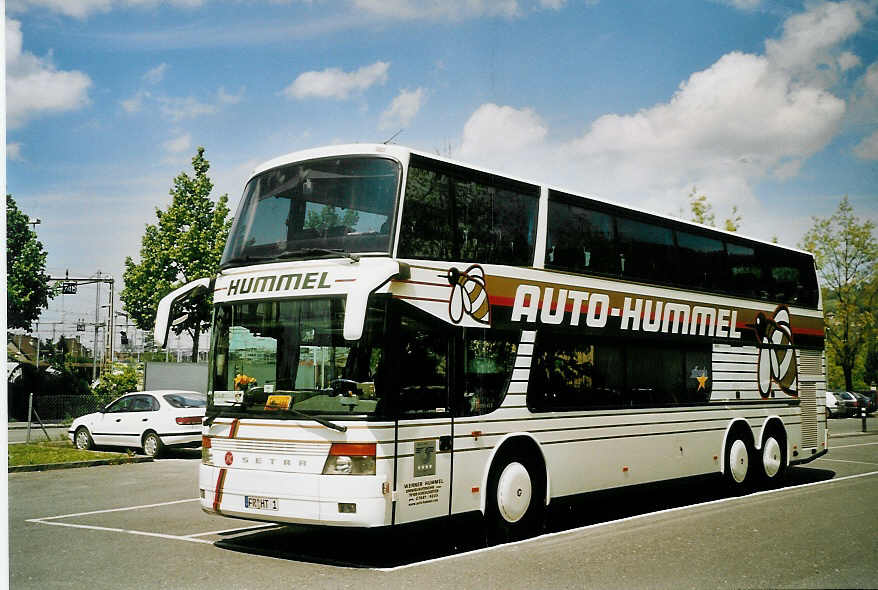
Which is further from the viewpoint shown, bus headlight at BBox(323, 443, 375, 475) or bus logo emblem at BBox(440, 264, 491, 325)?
bus logo emblem at BBox(440, 264, 491, 325)

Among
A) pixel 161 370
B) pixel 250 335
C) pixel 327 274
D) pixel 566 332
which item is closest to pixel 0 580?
pixel 250 335

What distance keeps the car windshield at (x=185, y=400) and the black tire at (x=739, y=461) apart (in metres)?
12.6

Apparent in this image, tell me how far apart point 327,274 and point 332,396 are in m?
1.23

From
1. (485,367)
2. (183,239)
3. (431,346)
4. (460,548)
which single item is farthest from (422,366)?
(183,239)

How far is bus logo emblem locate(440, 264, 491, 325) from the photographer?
31.0 feet

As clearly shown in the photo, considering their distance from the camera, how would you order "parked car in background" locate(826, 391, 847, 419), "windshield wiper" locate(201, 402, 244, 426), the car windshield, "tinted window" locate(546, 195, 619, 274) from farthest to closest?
"parked car in background" locate(826, 391, 847, 419)
the car windshield
"tinted window" locate(546, 195, 619, 274)
"windshield wiper" locate(201, 402, 244, 426)

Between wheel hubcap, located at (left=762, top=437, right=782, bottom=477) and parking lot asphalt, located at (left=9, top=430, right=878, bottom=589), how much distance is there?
0.98 m

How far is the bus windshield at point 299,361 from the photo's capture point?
8453mm

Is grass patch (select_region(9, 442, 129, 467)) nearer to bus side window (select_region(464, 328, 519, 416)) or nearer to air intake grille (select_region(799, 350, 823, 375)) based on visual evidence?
bus side window (select_region(464, 328, 519, 416))

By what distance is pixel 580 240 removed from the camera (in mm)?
11508

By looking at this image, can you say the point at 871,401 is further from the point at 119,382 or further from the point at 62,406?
the point at 62,406

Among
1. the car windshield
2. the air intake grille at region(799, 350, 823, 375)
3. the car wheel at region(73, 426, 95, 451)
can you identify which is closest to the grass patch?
the car wheel at region(73, 426, 95, 451)

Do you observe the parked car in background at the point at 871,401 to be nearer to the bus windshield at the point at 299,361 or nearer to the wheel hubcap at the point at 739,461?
the wheel hubcap at the point at 739,461

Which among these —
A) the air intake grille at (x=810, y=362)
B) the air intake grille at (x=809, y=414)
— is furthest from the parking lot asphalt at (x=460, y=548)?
the air intake grille at (x=810, y=362)
